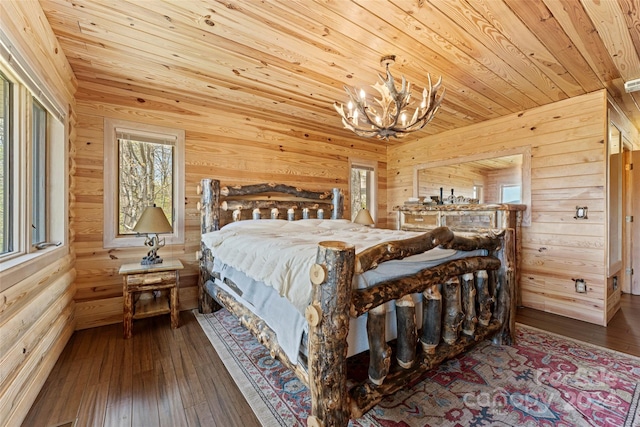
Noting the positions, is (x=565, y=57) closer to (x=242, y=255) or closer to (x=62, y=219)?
(x=242, y=255)

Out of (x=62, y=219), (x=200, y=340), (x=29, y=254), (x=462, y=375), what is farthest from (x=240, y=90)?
(x=462, y=375)

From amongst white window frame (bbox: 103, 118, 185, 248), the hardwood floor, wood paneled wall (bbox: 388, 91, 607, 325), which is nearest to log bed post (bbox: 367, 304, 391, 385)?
the hardwood floor

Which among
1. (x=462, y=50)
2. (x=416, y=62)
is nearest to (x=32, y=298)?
(x=416, y=62)

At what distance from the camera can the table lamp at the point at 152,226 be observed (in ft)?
8.77

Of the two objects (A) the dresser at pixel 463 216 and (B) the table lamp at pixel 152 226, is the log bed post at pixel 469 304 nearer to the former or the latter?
(A) the dresser at pixel 463 216

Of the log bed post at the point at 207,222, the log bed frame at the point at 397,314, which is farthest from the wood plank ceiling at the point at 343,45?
the log bed frame at the point at 397,314

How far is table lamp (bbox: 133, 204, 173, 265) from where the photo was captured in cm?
267

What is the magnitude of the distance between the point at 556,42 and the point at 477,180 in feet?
7.68

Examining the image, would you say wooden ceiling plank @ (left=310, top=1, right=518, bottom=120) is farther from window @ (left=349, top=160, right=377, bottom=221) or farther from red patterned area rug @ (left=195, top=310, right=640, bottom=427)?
red patterned area rug @ (left=195, top=310, right=640, bottom=427)

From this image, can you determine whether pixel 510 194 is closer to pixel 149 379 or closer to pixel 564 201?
pixel 564 201

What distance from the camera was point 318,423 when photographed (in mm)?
1257

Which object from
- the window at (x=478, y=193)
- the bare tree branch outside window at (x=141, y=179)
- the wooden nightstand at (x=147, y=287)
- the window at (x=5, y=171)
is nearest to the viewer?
the window at (x=5, y=171)

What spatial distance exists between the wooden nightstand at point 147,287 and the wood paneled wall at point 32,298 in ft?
1.51

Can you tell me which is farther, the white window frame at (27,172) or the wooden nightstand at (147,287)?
the wooden nightstand at (147,287)
